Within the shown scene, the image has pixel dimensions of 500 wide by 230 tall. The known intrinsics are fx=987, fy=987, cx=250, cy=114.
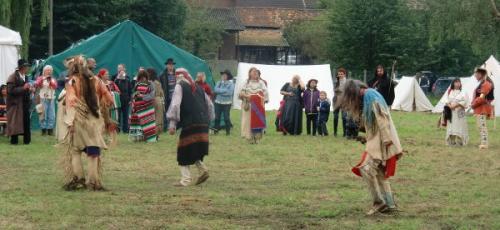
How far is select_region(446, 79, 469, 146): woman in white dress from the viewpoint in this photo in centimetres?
2150

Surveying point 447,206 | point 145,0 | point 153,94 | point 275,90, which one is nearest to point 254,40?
point 145,0

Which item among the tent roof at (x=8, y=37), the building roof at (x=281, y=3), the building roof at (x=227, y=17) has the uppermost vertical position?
the building roof at (x=281, y=3)

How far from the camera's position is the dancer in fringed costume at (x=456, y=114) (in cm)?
2152

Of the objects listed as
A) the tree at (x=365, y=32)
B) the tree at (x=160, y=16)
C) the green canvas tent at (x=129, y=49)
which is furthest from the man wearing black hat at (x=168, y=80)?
the tree at (x=160, y=16)

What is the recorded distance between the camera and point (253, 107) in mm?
22062

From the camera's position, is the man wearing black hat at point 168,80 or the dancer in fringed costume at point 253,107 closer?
the dancer in fringed costume at point 253,107

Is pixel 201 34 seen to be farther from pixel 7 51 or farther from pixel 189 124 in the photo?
pixel 189 124

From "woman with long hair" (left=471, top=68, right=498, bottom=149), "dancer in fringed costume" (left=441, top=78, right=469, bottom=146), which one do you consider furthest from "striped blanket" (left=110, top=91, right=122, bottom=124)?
"woman with long hair" (left=471, top=68, right=498, bottom=149)

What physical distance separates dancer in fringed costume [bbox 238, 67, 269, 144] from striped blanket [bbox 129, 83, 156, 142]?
2.11 m

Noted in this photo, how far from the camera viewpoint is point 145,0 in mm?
52344

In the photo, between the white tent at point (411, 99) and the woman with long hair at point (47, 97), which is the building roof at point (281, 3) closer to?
the white tent at point (411, 99)

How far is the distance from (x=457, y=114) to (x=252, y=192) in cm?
981

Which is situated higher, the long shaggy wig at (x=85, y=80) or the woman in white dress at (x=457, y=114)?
the long shaggy wig at (x=85, y=80)

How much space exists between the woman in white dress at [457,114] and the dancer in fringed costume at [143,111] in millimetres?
6500
